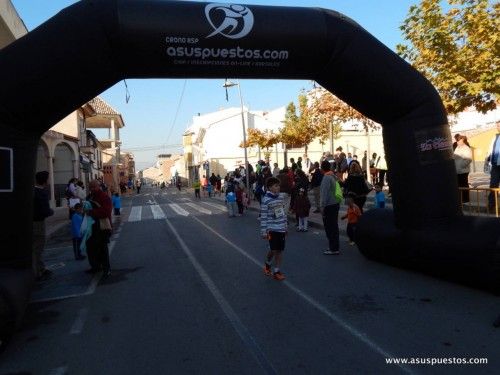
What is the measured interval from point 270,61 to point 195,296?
3.51m

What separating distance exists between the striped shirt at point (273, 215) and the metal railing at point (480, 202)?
3.65 metres

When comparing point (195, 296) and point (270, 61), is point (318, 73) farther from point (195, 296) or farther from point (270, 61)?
point (195, 296)

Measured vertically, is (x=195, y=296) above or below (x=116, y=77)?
below

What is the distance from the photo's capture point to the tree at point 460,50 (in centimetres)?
1235

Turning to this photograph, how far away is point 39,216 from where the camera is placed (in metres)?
8.15

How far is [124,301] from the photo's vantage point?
684cm

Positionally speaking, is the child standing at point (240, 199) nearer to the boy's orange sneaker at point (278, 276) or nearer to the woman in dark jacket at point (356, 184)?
the woman in dark jacket at point (356, 184)

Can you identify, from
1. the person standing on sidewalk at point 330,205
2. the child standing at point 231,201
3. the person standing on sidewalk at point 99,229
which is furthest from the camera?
the child standing at point 231,201

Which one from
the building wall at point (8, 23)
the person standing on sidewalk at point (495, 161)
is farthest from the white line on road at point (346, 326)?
the building wall at point (8, 23)

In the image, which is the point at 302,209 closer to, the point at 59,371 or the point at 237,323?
the point at 237,323

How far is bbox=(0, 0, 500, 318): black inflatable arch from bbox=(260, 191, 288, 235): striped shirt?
1793 mm

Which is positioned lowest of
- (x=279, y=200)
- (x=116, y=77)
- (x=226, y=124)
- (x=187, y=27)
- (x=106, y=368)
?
(x=106, y=368)

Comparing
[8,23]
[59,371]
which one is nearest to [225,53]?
[59,371]

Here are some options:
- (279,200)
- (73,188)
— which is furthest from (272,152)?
(279,200)
